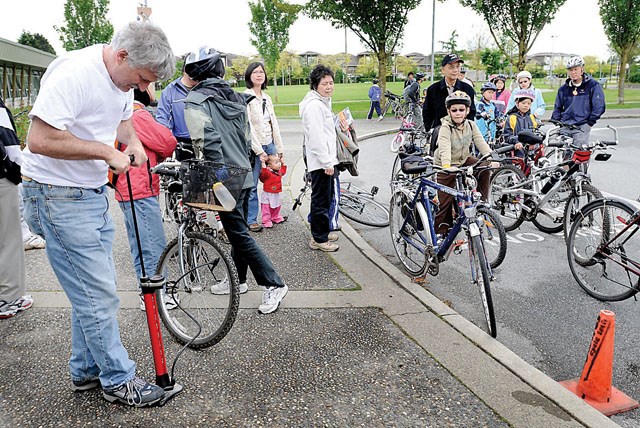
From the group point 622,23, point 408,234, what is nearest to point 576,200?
point 408,234

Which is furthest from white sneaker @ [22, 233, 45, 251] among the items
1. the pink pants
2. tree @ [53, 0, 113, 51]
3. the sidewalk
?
tree @ [53, 0, 113, 51]

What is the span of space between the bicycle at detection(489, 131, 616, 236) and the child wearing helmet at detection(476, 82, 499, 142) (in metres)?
2.93

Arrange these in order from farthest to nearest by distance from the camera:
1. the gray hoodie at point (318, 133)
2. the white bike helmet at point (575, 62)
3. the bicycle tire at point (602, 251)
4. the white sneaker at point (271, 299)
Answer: the white bike helmet at point (575, 62)
the gray hoodie at point (318, 133)
the bicycle tire at point (602, 251)
the white sneaker at point (271, 299)

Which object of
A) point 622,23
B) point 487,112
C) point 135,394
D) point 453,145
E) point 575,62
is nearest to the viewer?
point 135,394

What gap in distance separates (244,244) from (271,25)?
109ft

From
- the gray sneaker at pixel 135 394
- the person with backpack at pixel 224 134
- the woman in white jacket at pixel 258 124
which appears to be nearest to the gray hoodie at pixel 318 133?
the woman in white jacket at pixel 258 124

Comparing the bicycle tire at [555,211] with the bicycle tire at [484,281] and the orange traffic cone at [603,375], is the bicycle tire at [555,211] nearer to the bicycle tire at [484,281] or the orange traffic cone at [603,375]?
the bicycle tire at [484,281]

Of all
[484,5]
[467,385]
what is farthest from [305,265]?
[484,5]

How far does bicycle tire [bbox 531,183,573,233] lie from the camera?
5.77m

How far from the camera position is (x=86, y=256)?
2588 millimetres

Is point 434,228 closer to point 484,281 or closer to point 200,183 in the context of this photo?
point 484,281

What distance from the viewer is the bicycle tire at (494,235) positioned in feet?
15.3

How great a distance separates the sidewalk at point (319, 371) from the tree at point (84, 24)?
134 ft

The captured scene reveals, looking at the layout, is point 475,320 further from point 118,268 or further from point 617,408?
point 118,268
